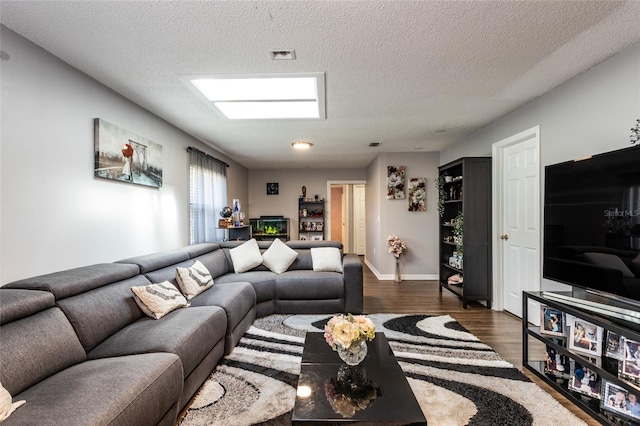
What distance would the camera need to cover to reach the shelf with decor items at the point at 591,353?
65.1 inches

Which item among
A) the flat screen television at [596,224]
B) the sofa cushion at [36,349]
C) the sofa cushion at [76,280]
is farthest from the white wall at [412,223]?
the sofa cushion at [36,349]

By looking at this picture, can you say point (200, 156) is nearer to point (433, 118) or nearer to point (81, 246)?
point (81, 246)

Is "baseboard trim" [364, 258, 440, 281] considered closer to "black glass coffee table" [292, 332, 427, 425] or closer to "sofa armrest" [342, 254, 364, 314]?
"sofa armrest" [342, 254, 364, 314]

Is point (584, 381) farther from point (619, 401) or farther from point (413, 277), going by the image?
point (413, 277)

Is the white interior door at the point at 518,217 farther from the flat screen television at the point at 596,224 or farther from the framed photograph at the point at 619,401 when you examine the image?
the framed photograph at the point at 619,401

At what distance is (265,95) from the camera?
310cm

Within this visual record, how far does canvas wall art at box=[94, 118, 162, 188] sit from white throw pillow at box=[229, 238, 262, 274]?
49.6 inches

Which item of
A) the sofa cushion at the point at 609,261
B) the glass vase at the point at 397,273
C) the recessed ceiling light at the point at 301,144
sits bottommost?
the glass vase at the point at 397,273

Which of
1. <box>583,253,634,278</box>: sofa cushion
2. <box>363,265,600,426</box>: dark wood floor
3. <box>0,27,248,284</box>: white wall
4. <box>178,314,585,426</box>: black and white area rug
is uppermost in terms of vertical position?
<box>0,27,248,284</box>: white wall

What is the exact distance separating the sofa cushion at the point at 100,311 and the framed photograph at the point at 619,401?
3.07m

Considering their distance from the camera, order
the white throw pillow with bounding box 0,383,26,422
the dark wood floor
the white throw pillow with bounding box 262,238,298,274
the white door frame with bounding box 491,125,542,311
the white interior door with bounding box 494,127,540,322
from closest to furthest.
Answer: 1. the white throw pillow with bounding box 0,383,26,422
2. the dark wood floor
3. the white interior door with bounding box 494,127,540,322
4. the white door frame with bounding box 491,125,542,311
5. the white throw pillow with bounding box 262,238,298,274

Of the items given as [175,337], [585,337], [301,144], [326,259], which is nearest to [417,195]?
[301,144]

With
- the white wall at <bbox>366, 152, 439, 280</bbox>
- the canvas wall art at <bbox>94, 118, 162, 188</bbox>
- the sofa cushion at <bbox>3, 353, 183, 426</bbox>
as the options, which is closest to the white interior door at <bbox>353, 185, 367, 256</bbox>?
the white wall at <bbox>366, 152, 439, 280</bbox>

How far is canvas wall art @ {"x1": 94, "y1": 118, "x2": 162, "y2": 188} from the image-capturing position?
8.63ft
